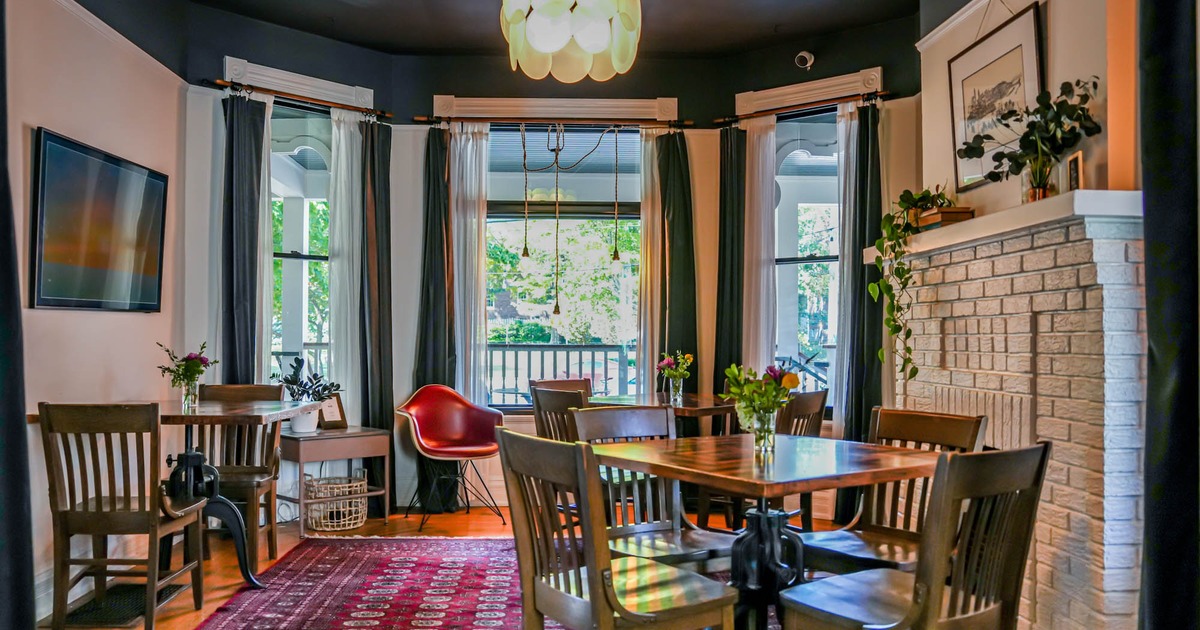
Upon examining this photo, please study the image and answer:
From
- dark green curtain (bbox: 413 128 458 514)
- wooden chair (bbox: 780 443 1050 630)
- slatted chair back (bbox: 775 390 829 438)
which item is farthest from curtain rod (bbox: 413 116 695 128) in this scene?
wooden chair (bbox: 780 443 1050 630)

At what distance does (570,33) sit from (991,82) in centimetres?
199

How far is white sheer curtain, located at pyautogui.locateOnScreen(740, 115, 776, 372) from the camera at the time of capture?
580cm

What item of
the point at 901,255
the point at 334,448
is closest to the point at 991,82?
the point at 901,255

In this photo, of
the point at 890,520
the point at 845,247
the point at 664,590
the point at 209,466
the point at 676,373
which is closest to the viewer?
the point at 664,590

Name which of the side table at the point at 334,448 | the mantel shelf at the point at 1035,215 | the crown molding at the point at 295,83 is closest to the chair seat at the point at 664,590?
the mantel shelf at the point at 1035,215

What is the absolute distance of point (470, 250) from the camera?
5941 mm

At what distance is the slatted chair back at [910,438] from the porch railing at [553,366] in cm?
320

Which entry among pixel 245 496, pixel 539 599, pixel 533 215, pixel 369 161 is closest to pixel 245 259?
pixel 369 161

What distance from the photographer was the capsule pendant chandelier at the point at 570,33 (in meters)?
3.22

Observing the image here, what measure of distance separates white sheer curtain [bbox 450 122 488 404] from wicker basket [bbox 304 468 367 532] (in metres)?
0.99

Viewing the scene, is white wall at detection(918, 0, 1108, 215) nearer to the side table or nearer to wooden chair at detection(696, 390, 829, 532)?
wooden chair at detection(696, 390, 829, 532)

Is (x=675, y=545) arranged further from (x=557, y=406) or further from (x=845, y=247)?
(x=845, y=247)

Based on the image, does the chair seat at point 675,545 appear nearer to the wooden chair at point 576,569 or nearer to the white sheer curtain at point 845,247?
the wooden chair at point 576,569

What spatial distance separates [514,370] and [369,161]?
5.97 ft
